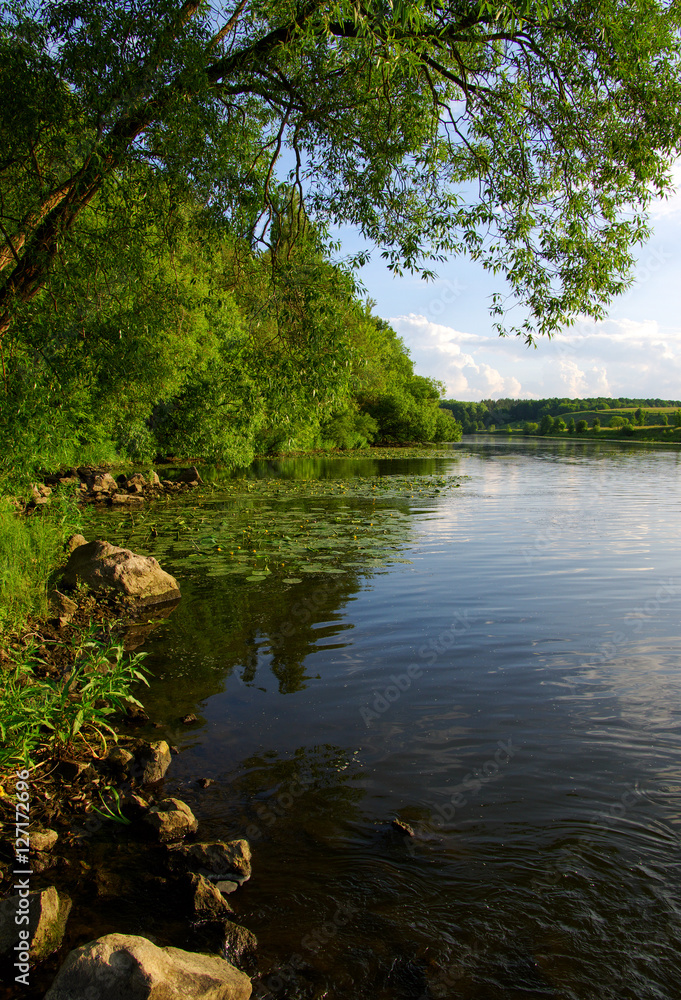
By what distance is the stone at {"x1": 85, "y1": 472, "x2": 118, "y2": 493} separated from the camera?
2219cm

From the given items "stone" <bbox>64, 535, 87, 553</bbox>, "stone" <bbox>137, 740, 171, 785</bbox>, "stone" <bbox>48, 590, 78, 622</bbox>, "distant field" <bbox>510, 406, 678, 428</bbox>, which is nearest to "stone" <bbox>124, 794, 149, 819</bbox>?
"stone" <bbox>137, 740, 171, 785</bbox>

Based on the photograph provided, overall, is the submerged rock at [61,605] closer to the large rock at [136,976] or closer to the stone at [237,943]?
the stone at [237,943]

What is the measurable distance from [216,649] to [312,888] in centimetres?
437

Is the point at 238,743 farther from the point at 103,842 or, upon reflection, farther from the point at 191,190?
the point at 191,190

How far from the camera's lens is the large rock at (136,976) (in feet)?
8.86

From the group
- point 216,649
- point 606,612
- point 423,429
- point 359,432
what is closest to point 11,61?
point 216,649

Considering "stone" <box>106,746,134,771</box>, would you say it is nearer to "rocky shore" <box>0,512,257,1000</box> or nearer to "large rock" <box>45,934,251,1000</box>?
"rocky shore" <box>0,512,257,1000</box>

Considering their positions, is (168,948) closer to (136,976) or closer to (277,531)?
(136,976)

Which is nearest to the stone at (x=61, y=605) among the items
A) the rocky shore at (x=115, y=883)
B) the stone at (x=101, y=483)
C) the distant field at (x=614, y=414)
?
the rocky shore at (x=115, y=883)

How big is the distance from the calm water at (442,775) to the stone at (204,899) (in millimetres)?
108

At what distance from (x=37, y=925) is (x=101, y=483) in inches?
826

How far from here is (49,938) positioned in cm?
322

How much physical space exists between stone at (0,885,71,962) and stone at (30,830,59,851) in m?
0.62

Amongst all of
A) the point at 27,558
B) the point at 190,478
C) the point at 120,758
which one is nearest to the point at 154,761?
the point at 120,758
